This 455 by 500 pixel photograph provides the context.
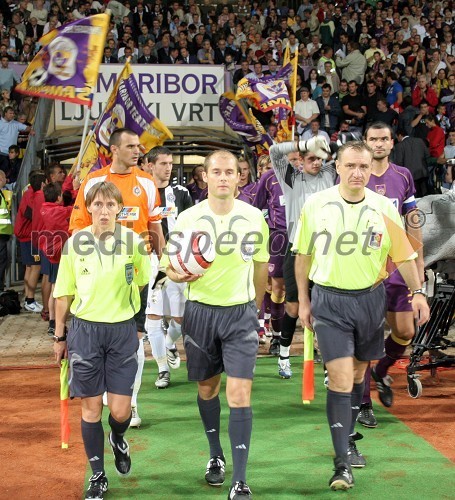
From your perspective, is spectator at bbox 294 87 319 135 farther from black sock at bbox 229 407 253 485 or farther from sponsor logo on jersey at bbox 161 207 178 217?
black sock at bbox 229 407 253 485

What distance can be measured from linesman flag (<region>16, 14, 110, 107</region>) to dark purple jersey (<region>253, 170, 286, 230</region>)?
2.35 m

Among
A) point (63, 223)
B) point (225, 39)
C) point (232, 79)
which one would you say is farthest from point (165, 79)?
point (63, 223)

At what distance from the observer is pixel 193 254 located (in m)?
5.38

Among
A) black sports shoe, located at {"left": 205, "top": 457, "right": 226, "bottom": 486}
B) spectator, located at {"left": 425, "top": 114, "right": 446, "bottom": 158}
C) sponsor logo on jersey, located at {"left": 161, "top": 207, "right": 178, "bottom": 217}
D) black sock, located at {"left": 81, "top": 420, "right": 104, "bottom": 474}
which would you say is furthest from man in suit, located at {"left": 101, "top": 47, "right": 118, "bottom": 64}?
black sock, located at {"left": 81, "top": 420, "right": 104, "bottom": 474}

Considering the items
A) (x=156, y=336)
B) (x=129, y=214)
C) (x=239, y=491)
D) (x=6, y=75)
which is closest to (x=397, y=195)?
(x=129, y=214)

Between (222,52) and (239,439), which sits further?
(222,52)

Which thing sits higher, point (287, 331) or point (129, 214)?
point (129, 214)

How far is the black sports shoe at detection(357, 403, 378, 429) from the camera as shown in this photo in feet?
23.2

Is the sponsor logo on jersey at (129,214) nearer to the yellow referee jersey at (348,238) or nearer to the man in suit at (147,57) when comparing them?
the yellow referee jersey at (348,238)

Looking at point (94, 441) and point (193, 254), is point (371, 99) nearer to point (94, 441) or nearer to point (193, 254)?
point (193, 254)

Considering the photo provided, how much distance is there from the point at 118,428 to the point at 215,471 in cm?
70

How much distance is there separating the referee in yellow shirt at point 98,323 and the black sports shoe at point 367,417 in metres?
2.35

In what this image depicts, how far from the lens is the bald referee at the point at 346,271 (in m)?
5.65

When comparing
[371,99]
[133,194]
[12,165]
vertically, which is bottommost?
[133,194]
